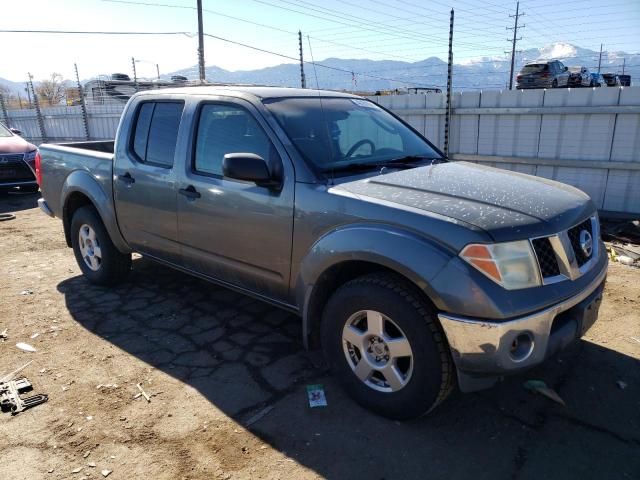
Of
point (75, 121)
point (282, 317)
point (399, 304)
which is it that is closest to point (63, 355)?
point (282, 317)

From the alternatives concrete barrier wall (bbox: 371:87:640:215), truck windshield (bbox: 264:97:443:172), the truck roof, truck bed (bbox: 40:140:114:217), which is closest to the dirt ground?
truck bed (bbox: 40:140:114:217)

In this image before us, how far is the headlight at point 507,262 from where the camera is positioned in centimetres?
223

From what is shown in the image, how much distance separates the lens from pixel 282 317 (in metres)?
4.08

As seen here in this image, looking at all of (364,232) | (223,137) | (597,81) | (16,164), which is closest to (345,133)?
(223,137)

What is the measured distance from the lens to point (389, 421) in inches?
106

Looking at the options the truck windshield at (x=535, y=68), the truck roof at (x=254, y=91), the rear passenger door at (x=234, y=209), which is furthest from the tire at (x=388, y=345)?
the truck windshield at (x=535, y=68)

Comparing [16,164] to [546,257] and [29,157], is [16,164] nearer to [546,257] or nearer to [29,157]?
[29,157]

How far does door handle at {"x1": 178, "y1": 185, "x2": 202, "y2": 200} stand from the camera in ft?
11.4

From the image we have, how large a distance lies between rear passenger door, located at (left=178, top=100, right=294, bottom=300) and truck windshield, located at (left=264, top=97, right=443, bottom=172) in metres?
0.20

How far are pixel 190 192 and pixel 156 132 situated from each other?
Result: 0.80 meters

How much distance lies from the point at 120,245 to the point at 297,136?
7.55ft

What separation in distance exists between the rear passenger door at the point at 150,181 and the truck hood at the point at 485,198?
1.63 metres

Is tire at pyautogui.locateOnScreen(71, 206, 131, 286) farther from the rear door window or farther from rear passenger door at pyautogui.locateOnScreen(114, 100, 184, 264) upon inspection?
the rear door window

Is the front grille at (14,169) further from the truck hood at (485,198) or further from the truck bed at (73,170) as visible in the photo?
the truck hood at (485,198)
